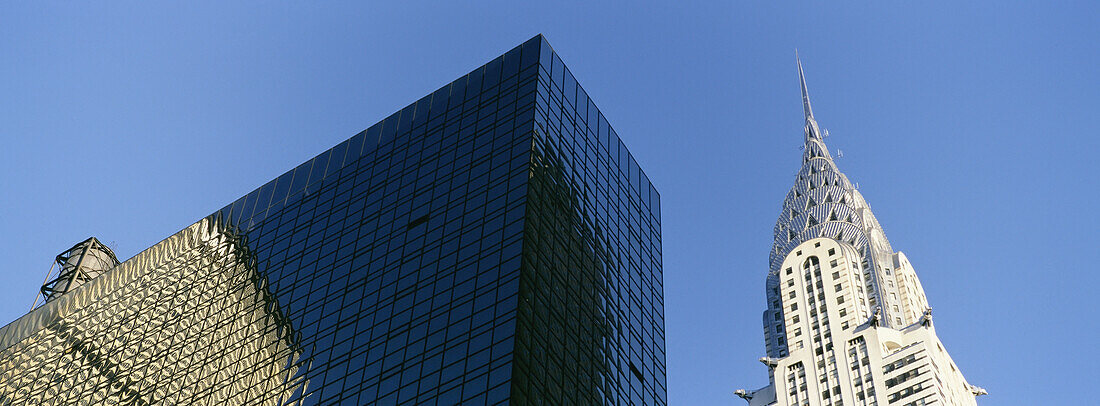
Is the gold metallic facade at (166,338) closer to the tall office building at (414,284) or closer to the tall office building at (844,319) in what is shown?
the tall office building at (414,284)

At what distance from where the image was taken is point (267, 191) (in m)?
97.7

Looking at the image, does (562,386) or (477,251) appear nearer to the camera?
(562,386)

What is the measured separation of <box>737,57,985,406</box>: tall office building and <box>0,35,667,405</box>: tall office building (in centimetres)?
6480

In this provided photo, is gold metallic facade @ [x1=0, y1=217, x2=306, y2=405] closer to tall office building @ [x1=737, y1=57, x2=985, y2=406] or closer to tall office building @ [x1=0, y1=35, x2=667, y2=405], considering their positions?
tall office building @ [x1=0, y1=35, x2=667, y2=405]

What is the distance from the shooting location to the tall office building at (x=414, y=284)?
224 feet

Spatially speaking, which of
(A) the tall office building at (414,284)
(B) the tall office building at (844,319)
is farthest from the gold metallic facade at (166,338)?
(B) the tall office building at (844,319)

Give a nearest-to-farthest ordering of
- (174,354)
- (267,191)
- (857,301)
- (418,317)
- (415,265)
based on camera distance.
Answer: (418,317)
(415,265)
(174,354)
(267,191)
(857,301)

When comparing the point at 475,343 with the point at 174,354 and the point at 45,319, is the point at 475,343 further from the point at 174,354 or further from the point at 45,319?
the point at 45,319

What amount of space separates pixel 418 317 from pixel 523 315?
A: 7032 mm

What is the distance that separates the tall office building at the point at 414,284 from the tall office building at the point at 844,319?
2551 inches

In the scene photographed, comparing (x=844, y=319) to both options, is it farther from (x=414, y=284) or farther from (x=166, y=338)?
(x=414, y=284)

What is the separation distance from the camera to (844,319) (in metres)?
160

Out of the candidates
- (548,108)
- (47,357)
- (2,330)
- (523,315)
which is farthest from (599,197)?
(2,330)

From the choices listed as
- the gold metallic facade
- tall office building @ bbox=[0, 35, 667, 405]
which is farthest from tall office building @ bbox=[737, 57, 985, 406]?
the gold metallic facade
